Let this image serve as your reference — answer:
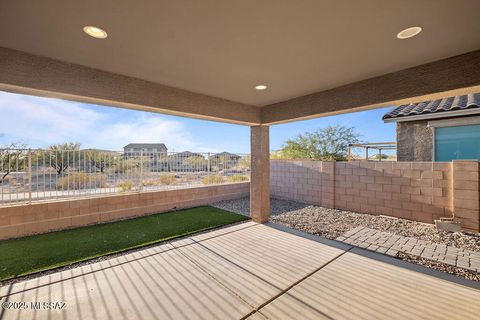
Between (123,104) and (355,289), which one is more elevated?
(123,104)

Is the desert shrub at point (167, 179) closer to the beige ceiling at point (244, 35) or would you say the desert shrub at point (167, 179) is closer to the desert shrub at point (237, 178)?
the desert shrub at point (237, 178)

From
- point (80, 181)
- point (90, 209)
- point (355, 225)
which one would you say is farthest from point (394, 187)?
point (80, 181)

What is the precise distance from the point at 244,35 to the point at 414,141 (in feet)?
24.1

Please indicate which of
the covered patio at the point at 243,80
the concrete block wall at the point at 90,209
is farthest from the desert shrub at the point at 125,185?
the covered patio at the point at 243,80

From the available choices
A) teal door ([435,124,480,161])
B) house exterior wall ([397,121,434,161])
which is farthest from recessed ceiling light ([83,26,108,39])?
teal door ([435,124,480,161])

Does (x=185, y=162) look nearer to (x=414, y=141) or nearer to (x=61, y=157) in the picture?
(x=61, y=157)

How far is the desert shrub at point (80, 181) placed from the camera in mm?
4535

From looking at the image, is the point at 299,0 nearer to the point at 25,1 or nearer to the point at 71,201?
the point at 25,1

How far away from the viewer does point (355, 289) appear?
2412 millimetres

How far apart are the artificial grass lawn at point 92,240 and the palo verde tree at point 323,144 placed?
6860 millimetres

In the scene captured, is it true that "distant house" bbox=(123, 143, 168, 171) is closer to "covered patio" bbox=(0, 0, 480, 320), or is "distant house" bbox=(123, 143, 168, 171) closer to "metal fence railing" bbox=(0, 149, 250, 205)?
"metal fence railing" bbox=(0, 149, 250, 205)

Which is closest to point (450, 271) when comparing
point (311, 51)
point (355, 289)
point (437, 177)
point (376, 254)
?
point (376, 254)

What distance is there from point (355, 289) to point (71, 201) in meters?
5.58

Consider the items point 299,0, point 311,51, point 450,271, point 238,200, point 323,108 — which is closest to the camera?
point 299,0
